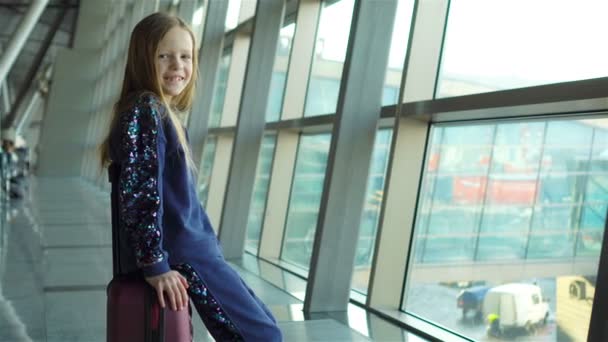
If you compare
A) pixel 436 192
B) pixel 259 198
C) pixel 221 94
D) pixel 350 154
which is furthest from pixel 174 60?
pixel 221 94

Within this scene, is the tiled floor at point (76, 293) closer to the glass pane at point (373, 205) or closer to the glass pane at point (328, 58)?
the glass pane at point (373, 205)

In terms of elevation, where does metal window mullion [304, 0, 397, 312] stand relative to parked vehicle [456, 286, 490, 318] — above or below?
above

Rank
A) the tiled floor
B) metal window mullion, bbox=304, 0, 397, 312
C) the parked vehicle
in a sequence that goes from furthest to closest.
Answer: metal window mullion, bbox=304, 0, 397, 312 → the parked vehicle → the tiled floor

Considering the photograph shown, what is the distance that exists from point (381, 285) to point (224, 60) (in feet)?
20.2

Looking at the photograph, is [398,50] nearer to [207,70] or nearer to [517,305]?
[517,305]

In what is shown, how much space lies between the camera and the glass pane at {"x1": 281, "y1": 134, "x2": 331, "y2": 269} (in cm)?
660

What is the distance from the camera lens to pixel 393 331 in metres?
3.90

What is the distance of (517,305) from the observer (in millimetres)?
3771

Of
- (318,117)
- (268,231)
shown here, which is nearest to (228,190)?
(268,231)

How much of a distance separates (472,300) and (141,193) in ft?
9.79

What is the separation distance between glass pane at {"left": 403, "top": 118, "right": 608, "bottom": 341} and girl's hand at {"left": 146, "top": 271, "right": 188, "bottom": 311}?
2447mm

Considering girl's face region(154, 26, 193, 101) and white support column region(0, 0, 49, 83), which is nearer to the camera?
girl's face region(154, 26, 193, 101)

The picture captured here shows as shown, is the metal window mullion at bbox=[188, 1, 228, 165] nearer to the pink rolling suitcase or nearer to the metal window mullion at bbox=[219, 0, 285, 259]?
the metal window mullion at bbox=[219, 0, 285, 259]

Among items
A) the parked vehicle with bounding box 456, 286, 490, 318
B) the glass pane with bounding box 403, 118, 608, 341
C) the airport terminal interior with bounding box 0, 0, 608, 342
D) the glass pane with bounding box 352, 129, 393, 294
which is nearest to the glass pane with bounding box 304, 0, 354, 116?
the airport terminal interior with bounding box 0, 0, 608, 342
